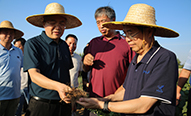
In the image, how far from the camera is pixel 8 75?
354cm

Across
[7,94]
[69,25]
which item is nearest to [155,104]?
[69,25]

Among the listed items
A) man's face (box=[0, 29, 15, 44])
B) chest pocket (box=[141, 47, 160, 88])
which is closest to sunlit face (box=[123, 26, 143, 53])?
chest pocket (box=[141, 47, 160, 88])

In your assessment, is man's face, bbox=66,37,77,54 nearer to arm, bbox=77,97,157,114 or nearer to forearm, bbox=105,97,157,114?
arm, bbox=77,97,157,114

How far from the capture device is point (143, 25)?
5.90 feet

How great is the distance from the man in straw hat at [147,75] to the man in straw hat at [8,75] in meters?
2.39

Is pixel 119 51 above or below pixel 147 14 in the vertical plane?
below

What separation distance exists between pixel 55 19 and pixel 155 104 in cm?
207

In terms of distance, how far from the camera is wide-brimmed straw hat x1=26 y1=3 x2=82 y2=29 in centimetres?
256

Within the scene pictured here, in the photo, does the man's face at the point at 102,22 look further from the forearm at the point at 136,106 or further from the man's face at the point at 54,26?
the forearm at the point at 136,106

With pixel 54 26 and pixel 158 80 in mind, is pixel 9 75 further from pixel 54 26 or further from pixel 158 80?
pixel 158 80

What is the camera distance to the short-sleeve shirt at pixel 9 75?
137 inches

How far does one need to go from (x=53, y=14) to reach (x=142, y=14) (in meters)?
1.49

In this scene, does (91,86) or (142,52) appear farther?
(91,86)

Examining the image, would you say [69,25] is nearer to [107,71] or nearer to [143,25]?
[107,71]
